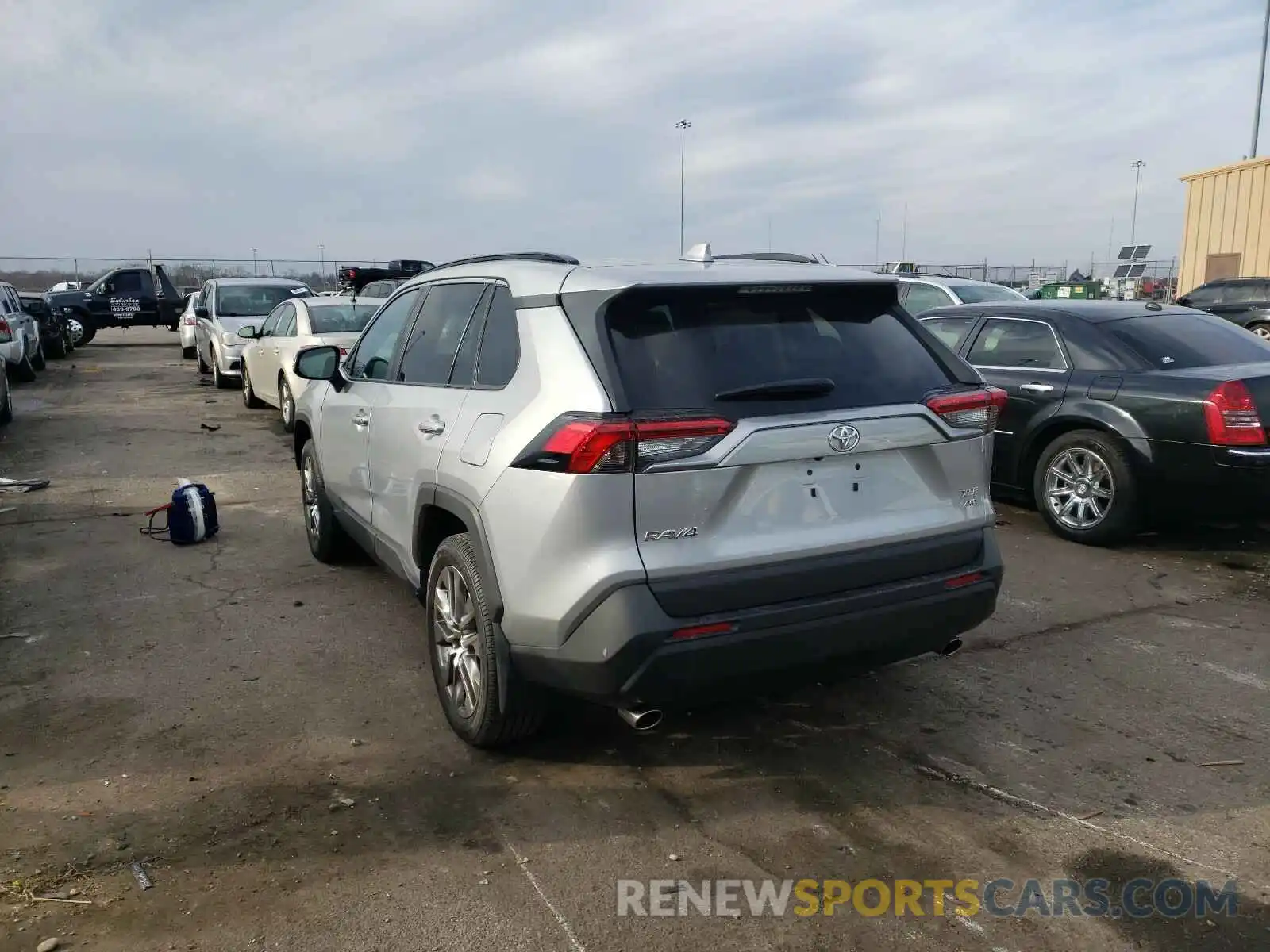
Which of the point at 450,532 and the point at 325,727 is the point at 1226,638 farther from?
the point at 325,727

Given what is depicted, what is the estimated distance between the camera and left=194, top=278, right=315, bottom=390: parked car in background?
1555 centimetres

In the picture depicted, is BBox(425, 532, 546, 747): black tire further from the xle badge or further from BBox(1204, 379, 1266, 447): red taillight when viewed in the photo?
BBox(1204, 379, 1266, 447): red taillight

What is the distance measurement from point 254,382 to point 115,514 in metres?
5.97

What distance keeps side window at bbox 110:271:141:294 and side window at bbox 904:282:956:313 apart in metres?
22.1

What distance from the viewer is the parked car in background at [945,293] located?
39.1 ft

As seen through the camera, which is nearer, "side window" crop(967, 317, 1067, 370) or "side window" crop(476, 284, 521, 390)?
"side window" crop(476, 284, 521, 390)

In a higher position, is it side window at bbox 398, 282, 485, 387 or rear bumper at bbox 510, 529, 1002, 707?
side window at bbox 398, 282, 485, 387

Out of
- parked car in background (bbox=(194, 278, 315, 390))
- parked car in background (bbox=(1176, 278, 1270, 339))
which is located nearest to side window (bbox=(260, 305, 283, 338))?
parked car in background (bbox=(194, 278, 315, 390))

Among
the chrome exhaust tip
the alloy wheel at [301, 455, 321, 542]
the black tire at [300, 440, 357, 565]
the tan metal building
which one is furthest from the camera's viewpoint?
the tan metal building

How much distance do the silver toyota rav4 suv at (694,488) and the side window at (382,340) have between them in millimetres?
1136

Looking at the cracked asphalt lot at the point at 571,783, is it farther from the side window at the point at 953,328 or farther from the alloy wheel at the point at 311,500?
the side window at the point at 953,328

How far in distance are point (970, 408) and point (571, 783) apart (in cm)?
198

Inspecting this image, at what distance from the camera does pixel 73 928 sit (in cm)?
275

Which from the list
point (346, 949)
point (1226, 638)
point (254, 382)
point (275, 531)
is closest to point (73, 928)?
point (346, 949)
